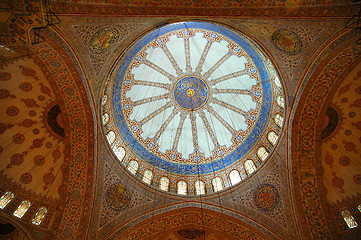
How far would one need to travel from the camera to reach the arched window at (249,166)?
9.91m

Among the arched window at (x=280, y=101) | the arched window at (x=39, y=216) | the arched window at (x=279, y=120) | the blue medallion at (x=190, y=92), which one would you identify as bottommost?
the arched window at (x=39, y=216)

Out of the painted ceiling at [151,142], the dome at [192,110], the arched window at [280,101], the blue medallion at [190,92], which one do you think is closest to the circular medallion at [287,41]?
the painted ceiling at [151,142]

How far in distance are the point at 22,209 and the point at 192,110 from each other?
27.2ft

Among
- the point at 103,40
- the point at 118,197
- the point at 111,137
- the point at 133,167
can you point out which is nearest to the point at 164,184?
the point at 133,167

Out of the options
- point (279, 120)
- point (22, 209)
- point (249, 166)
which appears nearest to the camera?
point (22, 209)

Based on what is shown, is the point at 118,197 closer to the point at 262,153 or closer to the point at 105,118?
the point at 105,118

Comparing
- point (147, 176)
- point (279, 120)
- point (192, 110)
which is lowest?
point (147, 176)

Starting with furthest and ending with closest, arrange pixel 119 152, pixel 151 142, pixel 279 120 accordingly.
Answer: pixel 151 142
pixel 119 152
pixel 279 120

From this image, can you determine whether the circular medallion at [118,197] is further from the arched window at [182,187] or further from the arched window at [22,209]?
the arched window at [22,209]

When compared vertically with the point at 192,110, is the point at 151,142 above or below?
below

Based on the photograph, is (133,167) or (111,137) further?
(133,167)

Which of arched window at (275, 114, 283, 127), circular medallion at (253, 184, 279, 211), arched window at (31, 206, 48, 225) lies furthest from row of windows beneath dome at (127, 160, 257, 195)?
arched window at (31, 206, 48, 225)

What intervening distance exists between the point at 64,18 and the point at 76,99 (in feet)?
9.13

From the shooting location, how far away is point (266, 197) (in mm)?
8969
